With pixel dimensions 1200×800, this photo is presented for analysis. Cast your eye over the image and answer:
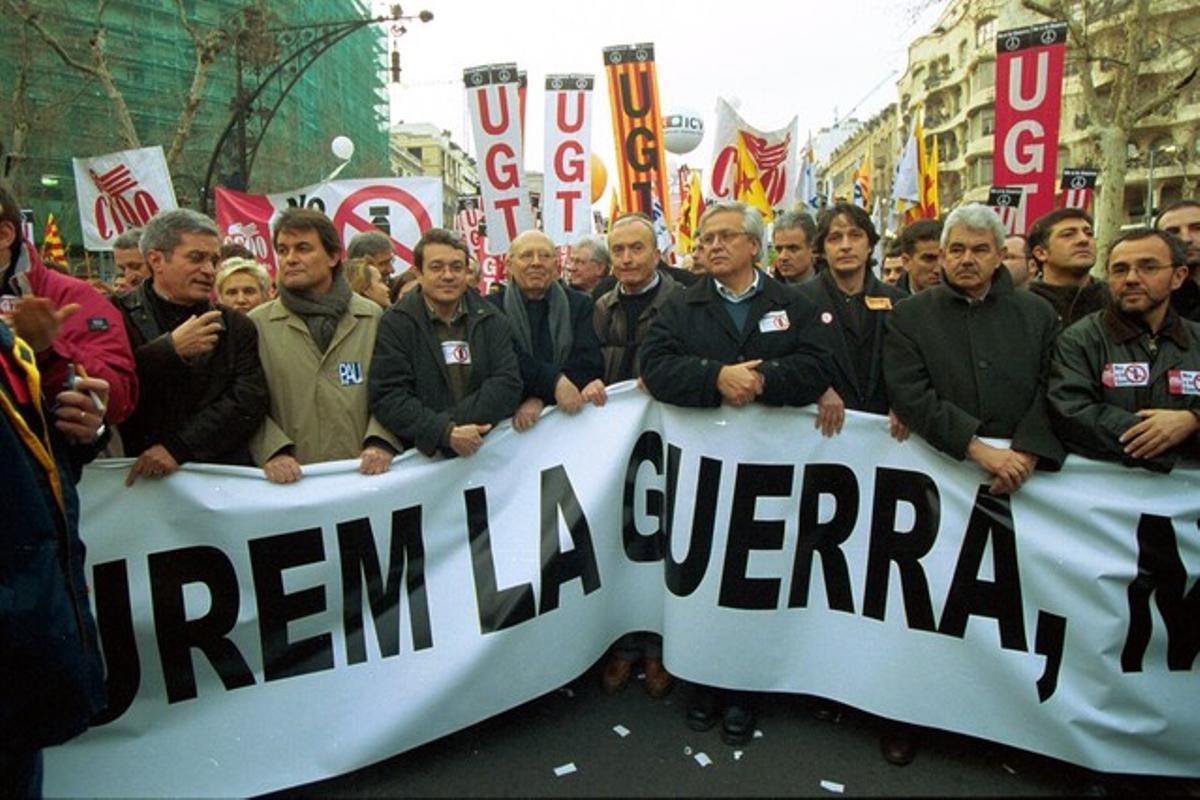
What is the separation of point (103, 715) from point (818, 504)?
2.65 metres

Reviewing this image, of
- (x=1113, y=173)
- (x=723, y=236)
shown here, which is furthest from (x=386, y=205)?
(x=1113, y=173)

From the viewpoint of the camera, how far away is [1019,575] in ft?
9.50

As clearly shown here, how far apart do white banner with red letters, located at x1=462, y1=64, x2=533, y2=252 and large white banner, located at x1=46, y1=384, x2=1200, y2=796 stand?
3.91 meters

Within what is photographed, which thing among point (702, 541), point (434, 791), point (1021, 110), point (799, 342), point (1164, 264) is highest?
point (1021, 110)

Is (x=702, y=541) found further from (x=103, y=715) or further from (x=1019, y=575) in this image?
(x=103, y=715)

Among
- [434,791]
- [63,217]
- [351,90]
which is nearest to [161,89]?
[63,217]

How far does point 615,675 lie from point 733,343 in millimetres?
1513

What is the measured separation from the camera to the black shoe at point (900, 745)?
2.91 meters

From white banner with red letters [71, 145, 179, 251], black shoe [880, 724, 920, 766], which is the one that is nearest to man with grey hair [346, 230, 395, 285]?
white banner with red letters [71, 145, 179, 251]

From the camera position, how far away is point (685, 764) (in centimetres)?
292

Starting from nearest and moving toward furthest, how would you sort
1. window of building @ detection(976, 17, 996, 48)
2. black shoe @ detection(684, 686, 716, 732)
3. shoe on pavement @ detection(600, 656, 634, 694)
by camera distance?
black shoe @ detection(684, 686, 716, 732) → shoe on pavement @ detection(600, 656, 634, 694) → window of building @ detection(976, 17, 996, 48)

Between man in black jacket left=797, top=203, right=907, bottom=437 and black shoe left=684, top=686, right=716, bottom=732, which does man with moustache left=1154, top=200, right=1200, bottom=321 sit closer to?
man in black jacket left=797, top=203, right=907, bottom=437

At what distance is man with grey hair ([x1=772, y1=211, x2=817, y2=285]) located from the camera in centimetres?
480

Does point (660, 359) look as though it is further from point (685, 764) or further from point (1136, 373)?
point (1136, 373)
